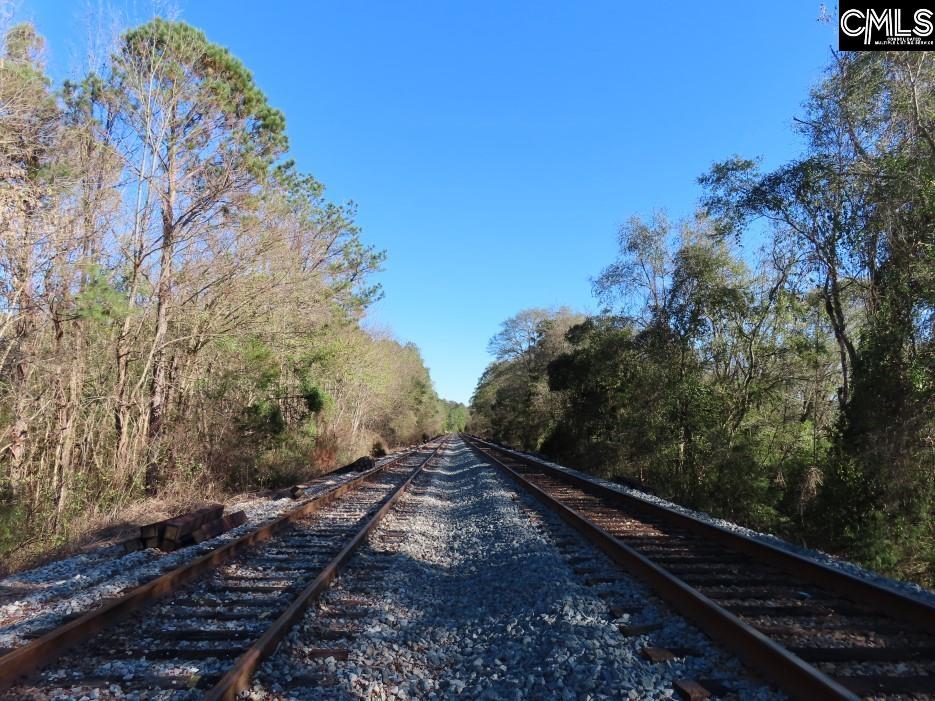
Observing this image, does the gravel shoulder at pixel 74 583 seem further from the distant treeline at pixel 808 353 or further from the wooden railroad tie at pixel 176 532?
the distant treeline at pixel 808 353

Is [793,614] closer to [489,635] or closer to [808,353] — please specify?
[489,635]

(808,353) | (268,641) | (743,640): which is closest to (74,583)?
(268,641)

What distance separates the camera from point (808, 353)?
17891mm

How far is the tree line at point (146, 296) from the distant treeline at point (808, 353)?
13.2 m

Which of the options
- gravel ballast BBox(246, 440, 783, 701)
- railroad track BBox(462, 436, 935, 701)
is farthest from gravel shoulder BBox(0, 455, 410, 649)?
railroad track BBox(462, 436, 935, 701)

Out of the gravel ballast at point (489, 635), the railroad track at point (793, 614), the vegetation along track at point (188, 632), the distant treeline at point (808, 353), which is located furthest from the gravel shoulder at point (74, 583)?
the distant treeline at point (808, 353)

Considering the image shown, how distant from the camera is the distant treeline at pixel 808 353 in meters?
11.3

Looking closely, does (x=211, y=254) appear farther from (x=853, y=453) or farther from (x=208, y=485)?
(x=853, y=453)

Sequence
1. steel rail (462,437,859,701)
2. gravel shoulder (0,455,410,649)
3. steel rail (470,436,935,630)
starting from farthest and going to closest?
gravel shoulder (0,455,410,649)
steel rail (470,436,935,630)
steel rail (462,437,859,701)

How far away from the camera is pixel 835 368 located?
747 inches

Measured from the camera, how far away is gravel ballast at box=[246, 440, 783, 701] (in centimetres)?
353

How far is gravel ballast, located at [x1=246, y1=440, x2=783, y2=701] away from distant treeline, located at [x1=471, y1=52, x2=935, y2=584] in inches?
334

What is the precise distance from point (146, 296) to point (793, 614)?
12.9 m

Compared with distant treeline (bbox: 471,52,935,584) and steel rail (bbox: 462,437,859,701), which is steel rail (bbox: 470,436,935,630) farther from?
distant treeline (bbox: 471,52,935,584)
